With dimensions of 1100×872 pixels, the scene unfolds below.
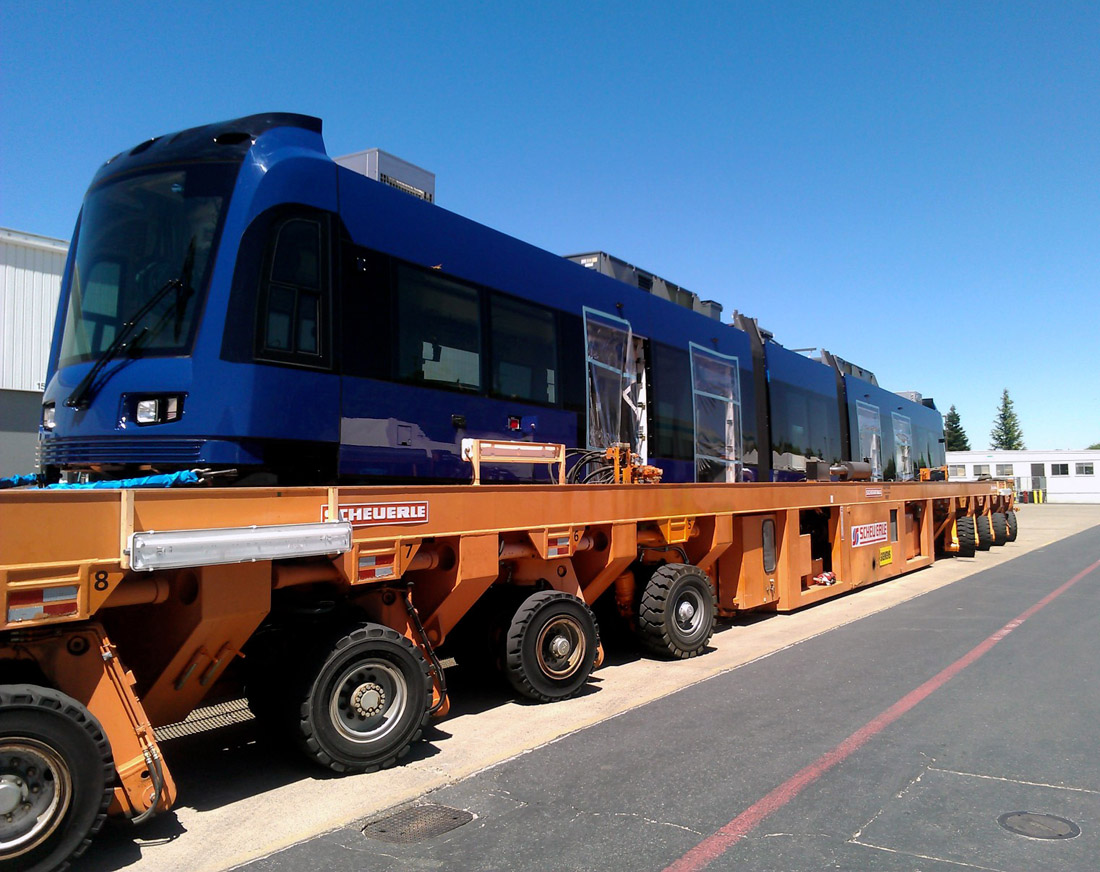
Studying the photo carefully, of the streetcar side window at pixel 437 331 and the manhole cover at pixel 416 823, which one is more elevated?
the streetcar side window at pixel 437 331

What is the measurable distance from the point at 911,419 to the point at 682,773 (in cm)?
1925

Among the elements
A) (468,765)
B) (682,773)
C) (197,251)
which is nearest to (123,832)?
(468,765)

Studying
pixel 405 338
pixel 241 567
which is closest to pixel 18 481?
pixel 241 567

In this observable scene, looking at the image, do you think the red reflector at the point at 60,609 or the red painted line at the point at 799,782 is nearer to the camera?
the red reflector at the point at 60,609

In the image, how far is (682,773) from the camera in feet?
16.2

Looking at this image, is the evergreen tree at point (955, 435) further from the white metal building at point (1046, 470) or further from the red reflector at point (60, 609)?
the red reflector at point (60, 609)

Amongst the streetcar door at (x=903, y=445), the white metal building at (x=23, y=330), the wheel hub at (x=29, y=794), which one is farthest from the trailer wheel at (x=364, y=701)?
the streetcar door at (x=903, y=445)

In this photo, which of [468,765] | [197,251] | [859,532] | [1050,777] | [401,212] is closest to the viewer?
[1050,777]

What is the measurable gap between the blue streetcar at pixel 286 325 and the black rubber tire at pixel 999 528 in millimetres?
18242

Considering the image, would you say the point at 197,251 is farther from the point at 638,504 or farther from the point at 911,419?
the point at 911,419

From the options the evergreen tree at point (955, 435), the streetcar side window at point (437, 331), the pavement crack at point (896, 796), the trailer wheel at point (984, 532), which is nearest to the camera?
the pavement crack at point (896, 796)

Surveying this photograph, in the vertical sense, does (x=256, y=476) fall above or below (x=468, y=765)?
above

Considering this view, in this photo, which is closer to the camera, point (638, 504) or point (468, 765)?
point (468, 765)

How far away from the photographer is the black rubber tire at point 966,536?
1908 centimetres
